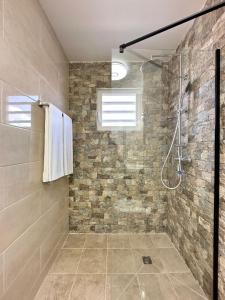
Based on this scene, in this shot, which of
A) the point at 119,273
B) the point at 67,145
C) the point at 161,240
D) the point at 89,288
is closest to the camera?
the point at 89,288

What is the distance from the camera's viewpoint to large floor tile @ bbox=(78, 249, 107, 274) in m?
2.11

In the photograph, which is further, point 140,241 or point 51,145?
point 140,241

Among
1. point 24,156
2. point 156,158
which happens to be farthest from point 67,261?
point 156,158

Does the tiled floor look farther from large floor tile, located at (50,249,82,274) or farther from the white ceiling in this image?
the white ceiling

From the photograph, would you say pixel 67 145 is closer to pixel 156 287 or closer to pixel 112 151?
pixel 112 151

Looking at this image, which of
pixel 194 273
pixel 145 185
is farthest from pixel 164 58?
pixel 194 273

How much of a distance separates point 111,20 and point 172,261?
98.2 inches

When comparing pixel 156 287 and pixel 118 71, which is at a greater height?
pixel 118 71

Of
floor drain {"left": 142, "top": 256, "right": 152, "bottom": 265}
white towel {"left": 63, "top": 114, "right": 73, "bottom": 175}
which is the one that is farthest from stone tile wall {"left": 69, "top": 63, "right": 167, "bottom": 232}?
floor drain {"left": 142, "top": 256, "right": 152, "bottom": 265}

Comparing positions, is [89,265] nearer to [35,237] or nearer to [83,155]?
→ [35,237]

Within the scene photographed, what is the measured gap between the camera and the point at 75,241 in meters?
2.75

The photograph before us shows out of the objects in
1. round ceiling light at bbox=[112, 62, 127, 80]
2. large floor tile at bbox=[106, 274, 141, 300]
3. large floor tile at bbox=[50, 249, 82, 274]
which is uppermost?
round ceiling light at bbox=[112, 62, 127, 80]

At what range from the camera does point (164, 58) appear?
8.11 ft

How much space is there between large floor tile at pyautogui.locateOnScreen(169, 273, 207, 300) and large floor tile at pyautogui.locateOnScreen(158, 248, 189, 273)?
0.08 meters
